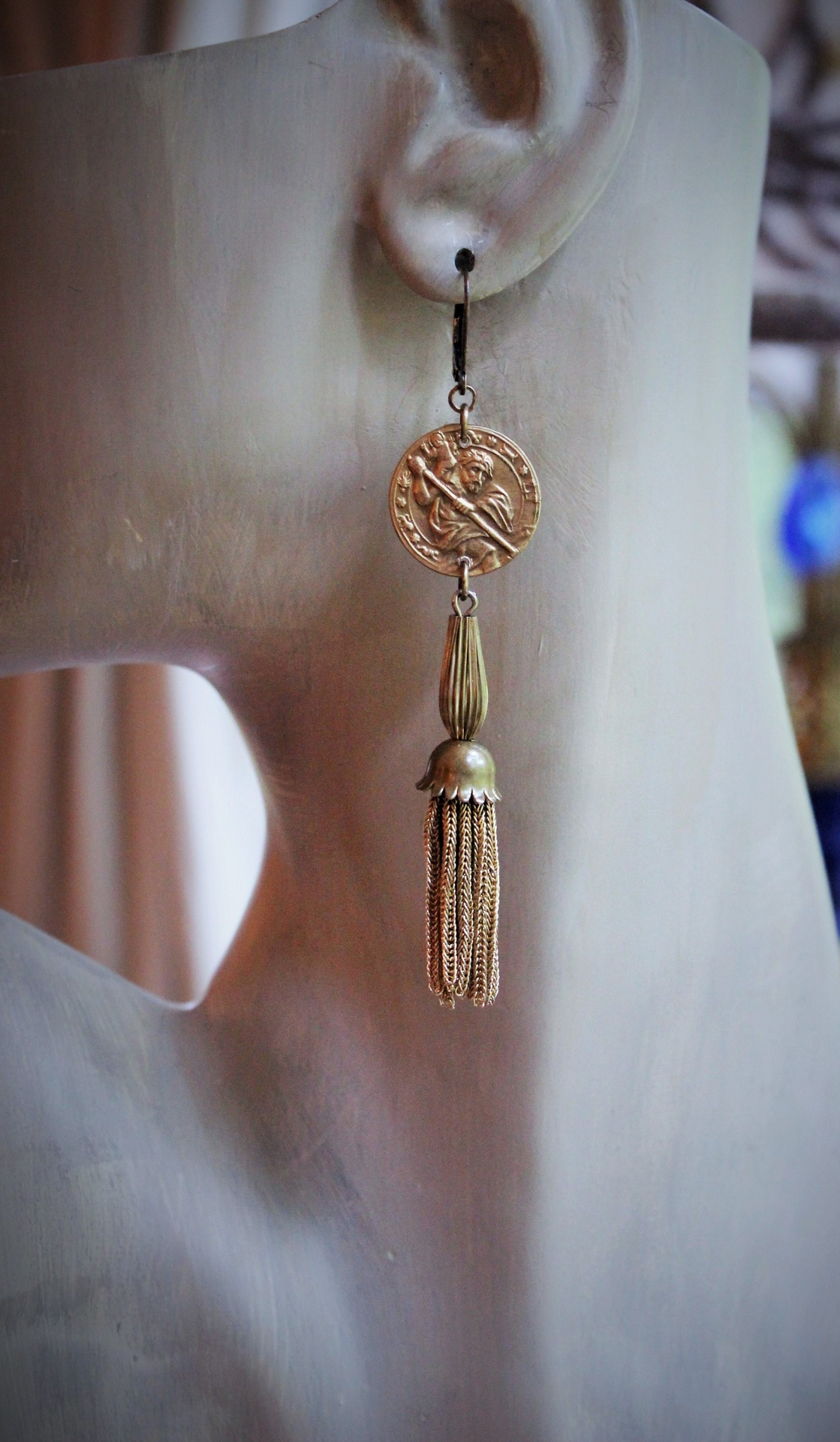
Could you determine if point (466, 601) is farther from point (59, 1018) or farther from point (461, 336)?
point (59, 1018)

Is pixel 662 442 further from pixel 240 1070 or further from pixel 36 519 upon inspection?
pixel 240 1070

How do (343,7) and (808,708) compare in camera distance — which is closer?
(343,7)

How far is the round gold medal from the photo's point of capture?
487mm

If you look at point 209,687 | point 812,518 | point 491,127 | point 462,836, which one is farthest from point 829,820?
point 209,687

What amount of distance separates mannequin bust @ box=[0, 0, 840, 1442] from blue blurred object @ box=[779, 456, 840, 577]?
0.30ft

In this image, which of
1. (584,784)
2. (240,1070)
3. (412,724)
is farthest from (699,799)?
(240,1070)

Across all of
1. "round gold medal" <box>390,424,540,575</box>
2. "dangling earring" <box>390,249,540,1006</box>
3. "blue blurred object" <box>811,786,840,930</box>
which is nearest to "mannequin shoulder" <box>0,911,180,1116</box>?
"dangling earring" <box>390,249,540,1006</box>

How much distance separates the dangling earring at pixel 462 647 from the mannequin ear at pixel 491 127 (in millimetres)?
19

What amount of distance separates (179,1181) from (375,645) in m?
0.34

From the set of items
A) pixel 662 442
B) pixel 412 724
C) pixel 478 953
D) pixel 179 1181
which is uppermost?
pixel 662 442

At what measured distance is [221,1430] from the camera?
1.75ft

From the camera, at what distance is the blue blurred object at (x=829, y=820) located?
64cm

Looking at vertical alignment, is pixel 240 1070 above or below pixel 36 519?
below

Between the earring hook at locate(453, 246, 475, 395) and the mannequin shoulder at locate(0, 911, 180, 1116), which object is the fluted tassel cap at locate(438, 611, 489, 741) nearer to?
the earring hook at locate(453, 246, 475, 395)
